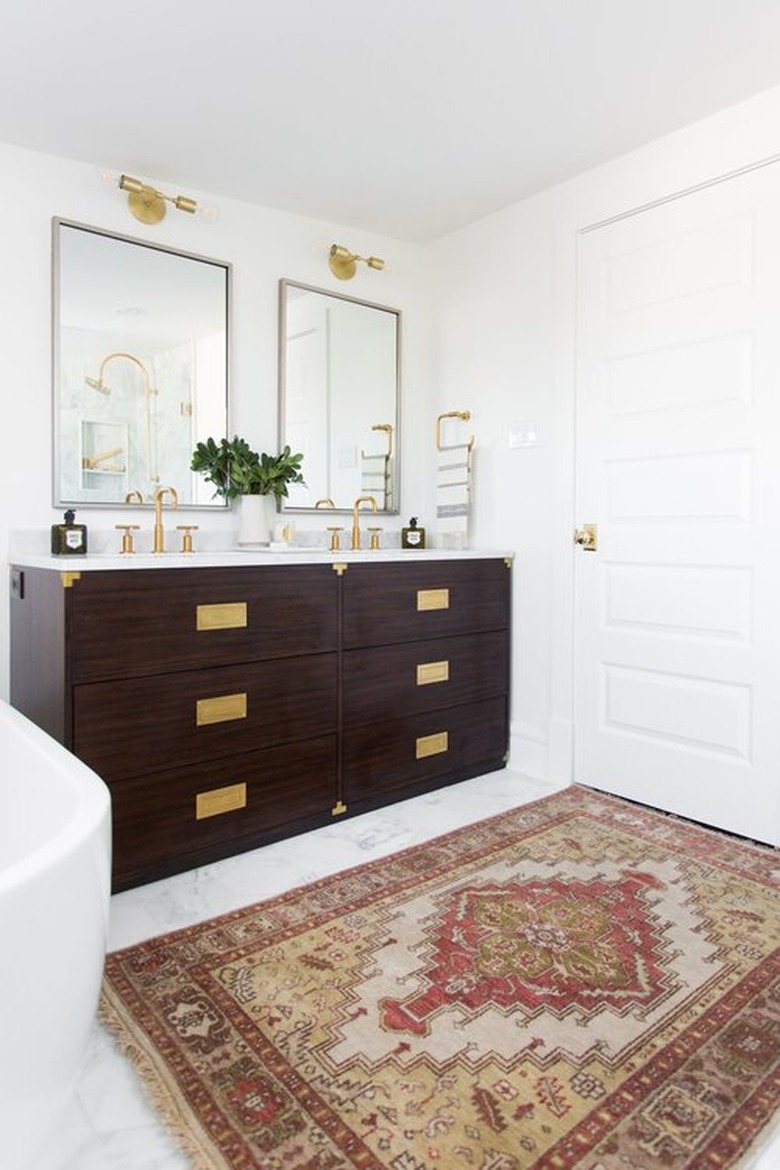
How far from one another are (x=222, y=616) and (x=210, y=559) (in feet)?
0.57

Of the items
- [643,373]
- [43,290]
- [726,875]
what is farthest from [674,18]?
[726,875]

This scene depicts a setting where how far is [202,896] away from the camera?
205cm

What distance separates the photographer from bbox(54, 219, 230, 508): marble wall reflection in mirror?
2.56m

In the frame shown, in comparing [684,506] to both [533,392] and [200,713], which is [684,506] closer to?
[533,392]

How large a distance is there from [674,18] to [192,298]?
5.77 ft

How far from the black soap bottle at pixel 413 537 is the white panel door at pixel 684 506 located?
0.77 m

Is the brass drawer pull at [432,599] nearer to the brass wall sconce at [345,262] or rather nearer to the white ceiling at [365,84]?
the brass wall sconce at [345,262]

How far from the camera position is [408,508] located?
3.56m

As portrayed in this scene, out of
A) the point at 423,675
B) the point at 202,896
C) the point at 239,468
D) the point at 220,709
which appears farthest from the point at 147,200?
the point at 202,896

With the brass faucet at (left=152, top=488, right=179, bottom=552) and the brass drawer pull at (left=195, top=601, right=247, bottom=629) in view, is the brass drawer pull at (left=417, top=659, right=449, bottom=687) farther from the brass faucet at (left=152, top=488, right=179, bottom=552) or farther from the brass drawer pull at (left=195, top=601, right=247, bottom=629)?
the brass faucet at (left=152, top=488, right=179, bottom=552)

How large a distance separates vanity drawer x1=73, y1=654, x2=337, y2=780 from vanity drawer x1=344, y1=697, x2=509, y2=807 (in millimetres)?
197

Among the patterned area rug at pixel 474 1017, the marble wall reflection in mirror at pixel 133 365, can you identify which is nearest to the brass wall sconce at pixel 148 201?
the marble wall reflection in mirror at pixel 133 365

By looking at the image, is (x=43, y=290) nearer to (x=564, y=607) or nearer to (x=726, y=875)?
(x=564, y=607)

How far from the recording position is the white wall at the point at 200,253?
2461 mm
